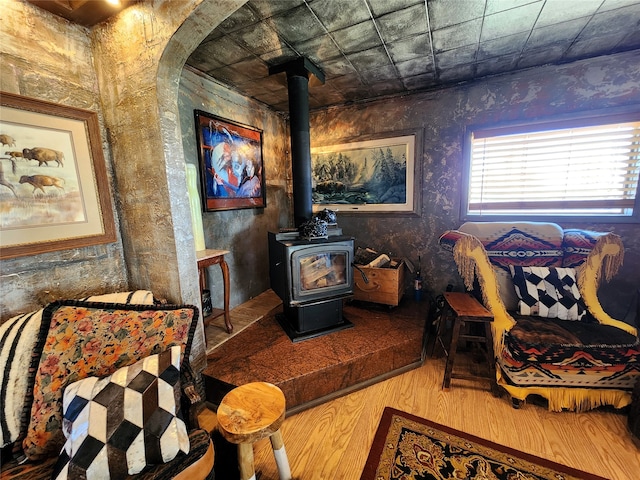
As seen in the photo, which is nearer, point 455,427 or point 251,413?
point 251,413

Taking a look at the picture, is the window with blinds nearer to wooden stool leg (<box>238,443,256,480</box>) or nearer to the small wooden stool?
the small wooden stool

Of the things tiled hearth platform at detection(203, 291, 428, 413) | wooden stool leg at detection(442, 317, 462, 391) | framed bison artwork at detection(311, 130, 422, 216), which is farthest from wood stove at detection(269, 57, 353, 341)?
framed bison artwork at detection(311, 130, 422, 216)

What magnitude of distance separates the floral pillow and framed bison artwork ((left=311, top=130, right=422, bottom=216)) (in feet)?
7.33

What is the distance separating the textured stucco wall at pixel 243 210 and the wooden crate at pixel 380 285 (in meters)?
1.26

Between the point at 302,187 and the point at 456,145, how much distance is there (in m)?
1.73

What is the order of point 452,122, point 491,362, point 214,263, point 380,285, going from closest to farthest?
1. point 491,362
2. point 214,263
3. point 380,285
4. point 452,122

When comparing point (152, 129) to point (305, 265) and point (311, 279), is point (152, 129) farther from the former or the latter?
point (311, 279)

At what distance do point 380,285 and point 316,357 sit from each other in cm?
102

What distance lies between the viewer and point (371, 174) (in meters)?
3.02

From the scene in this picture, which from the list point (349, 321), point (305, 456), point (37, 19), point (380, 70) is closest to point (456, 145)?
point (380, 70)

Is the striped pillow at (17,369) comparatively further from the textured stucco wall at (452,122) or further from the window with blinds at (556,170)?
the window with blinds at (556,170)

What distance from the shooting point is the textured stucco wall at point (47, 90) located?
3.88 ft

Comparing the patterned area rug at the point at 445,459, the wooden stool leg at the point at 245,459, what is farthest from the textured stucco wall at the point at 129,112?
the patterned area rug at the point at 445,459

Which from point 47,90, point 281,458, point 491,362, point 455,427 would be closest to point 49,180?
point 47,90
